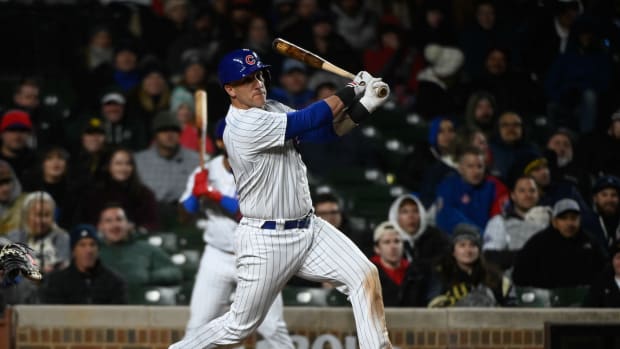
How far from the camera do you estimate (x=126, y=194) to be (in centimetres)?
897

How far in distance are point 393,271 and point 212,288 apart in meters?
1.22

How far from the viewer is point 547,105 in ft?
33.5

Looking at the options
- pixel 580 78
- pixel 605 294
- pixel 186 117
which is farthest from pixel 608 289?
pixel 186 117

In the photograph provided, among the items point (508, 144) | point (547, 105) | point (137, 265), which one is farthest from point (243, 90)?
point (547, 105)

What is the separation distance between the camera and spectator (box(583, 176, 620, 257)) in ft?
26.7

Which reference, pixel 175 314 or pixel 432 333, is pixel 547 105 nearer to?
pixel 432 333

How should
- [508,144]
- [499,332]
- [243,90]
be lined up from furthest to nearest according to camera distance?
[508,144], [499,332], [243,90]

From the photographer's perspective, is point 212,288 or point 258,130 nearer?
point 258,130

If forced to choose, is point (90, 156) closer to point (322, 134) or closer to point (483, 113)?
point (483, 113)

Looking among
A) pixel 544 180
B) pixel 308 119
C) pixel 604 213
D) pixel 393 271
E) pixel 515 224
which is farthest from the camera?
pixel 544 180

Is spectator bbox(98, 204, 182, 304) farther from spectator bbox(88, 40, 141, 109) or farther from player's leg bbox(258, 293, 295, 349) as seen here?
spectator bbox(88, 40, 141, 109)

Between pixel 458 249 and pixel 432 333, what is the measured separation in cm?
58

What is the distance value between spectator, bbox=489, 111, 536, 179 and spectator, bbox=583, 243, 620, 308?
1.81 meters

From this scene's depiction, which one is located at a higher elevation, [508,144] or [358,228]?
[508,144]
